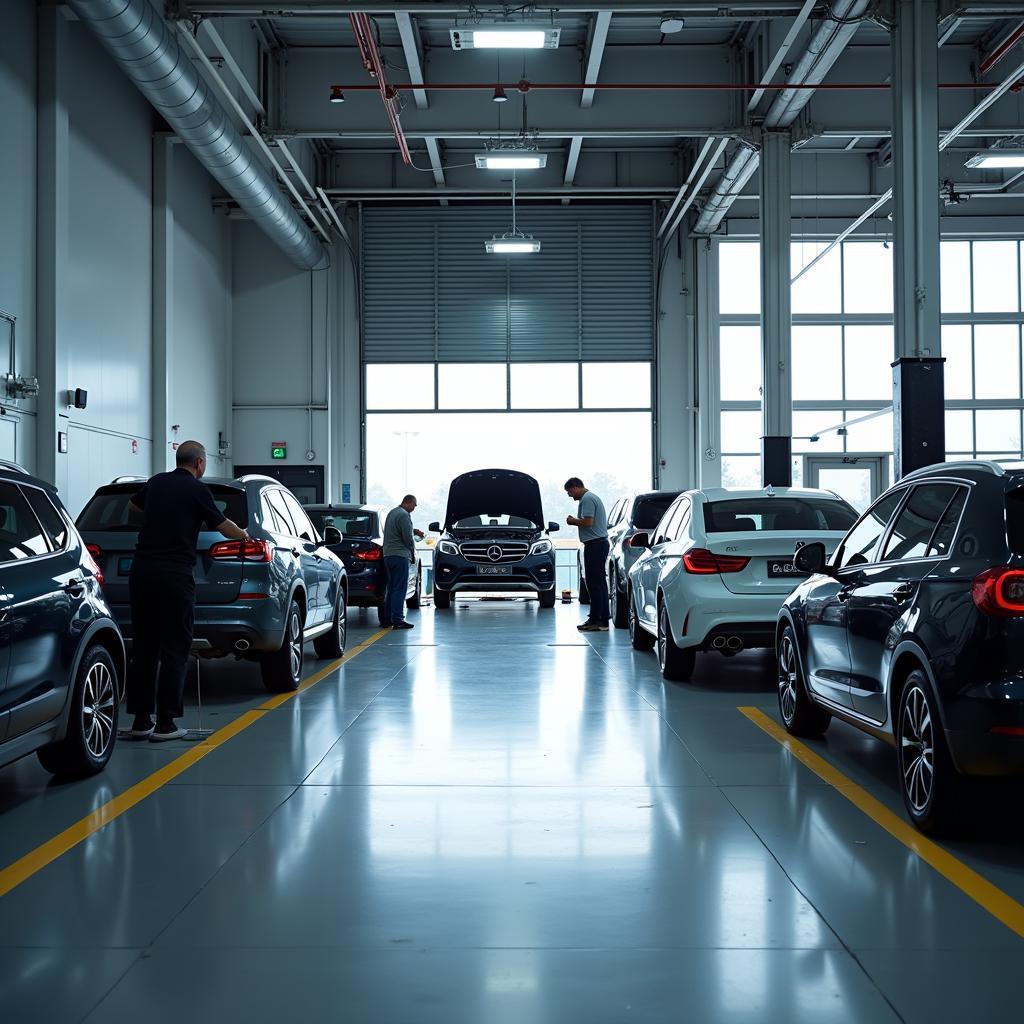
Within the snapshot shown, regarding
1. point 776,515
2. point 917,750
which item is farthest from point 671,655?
point 917,750

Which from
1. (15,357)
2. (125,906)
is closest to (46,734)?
(125,906)

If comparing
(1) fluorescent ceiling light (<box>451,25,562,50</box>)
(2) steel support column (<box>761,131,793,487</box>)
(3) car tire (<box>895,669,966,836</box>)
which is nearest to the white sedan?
(3) car tire (<box>895,669,966,836</box>)

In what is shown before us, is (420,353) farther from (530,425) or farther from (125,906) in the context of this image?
(125,906)

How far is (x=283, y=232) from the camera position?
22.2 m

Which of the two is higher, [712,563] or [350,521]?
[350,521]

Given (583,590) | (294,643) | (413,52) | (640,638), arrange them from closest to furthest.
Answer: (294,643), (640,638), (413,52), (583,590)

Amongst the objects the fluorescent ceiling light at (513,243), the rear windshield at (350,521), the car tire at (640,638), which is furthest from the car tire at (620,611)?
the fluorescent ceiling light at (513,243)

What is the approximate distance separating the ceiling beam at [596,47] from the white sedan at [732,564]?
9.51 meters

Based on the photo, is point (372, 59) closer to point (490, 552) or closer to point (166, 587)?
point (490, 552)

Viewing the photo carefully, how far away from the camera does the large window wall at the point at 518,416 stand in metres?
26.0

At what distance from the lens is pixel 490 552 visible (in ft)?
58.6

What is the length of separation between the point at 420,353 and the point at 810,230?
9.57 meters

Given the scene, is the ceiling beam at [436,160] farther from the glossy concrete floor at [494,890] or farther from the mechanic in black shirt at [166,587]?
the glossy concrete floor at [494,890]

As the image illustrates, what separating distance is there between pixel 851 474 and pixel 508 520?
1129 cm
